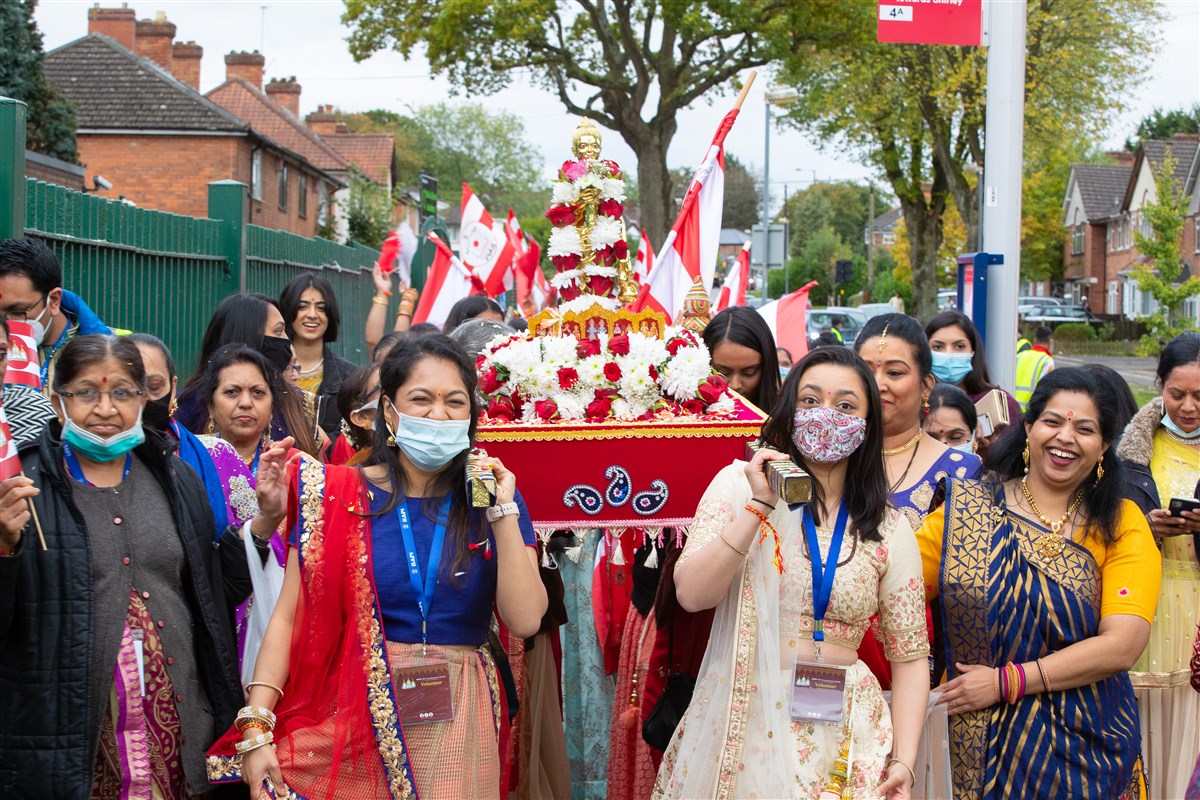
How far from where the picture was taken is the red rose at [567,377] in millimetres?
4691

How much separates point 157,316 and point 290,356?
131 inches

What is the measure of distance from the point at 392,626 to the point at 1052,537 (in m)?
1.96

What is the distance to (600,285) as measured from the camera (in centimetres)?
531

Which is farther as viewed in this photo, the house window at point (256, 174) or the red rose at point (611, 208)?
the house window at point (256, 174)

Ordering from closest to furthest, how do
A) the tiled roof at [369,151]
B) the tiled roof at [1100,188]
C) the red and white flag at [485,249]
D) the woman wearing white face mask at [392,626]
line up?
the woman wearing white face mask at [392,626] < the red and white flag at [485,249] < the tiled roof at [369,151] < the tiled roof at [1100,188]

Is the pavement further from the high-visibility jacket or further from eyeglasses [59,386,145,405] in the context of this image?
eyeglasses [59,386,145,405]

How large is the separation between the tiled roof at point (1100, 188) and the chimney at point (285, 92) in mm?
45080

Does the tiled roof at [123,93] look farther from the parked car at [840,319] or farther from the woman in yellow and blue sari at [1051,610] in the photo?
the woman in yellow and blue sari at [1051,610]

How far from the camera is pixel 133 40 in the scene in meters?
33.1

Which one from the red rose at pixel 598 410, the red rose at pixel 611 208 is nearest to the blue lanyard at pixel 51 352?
the red rose at pixel 598 410

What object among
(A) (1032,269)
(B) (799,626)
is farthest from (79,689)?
(A) (1032,269)

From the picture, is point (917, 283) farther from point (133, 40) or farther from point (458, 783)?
point (458, 783)

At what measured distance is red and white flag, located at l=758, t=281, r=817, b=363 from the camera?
9677 mm

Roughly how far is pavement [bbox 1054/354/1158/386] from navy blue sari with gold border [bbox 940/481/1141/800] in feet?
92.4
